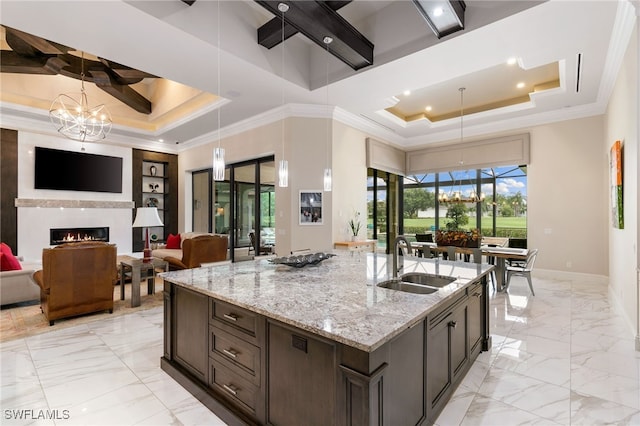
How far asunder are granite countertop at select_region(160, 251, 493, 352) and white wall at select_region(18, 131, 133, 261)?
6.06 meters

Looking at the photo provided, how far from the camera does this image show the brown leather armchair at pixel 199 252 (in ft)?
17.9

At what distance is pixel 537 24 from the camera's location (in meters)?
3.18

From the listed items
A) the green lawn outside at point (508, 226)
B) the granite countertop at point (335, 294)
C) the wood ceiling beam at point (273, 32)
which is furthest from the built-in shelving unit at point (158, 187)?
the green lawn outside at point (508, 226)

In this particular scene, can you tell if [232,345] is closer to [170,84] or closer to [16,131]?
[170,84]

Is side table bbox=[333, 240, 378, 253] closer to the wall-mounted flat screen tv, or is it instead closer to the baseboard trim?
the baseboard trim

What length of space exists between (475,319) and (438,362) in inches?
36.9

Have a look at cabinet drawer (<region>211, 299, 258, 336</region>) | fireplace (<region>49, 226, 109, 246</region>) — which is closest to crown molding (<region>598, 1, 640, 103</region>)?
cabinet drawer (<region>211, 299, 258, 336</region>)

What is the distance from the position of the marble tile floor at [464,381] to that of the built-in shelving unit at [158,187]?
4924mm

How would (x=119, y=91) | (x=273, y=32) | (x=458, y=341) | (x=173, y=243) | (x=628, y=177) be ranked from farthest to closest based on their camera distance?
(x=173, y=243)
(x=119, y=91)
(x=273, y=32)
(x=628, y=177)
(x=458, y=341)

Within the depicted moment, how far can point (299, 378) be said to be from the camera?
154 centimetres

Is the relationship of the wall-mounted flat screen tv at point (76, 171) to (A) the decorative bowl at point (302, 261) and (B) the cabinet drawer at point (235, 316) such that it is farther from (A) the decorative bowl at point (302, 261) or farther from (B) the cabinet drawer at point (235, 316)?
(B) the cabinet drawer at point (235, 316)

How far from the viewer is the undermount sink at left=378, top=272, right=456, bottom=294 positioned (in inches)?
90.0

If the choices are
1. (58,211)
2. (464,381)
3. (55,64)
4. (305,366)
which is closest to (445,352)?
(464,381)

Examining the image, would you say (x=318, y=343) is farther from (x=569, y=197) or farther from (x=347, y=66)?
(x=569, y=197)
